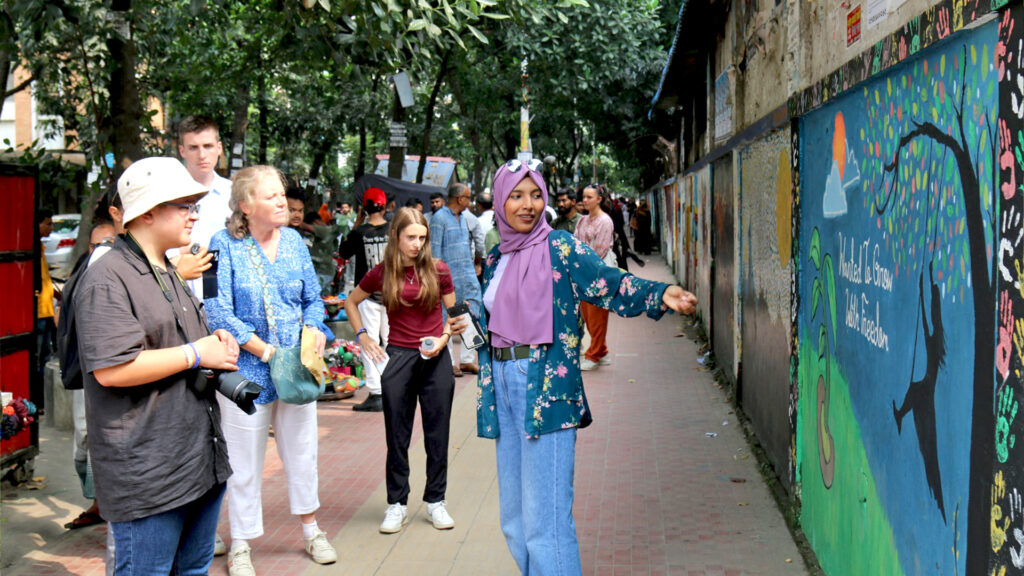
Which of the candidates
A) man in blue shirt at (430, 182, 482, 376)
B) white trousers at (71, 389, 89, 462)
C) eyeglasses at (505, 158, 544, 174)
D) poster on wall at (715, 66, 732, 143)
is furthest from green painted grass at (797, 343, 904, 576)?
poster on wall at (715, 66, 732, 143)

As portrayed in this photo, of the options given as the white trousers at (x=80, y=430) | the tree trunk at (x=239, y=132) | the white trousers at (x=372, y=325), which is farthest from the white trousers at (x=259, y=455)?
the tree trunk at (x=239, y=132)

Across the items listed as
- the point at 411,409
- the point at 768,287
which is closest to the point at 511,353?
the point at 411,409

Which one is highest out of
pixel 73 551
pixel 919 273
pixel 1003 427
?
pixel 919 273

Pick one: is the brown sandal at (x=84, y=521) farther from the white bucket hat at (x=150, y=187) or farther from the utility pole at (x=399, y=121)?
the utility pole at (x=399, y=121)

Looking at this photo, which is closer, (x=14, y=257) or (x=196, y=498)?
(x=196, y=498)

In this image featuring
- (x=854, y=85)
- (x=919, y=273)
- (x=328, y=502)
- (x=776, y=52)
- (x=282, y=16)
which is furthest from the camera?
(x=282, y=16)

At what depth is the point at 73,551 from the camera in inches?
212

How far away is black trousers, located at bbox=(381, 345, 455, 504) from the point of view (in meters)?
5.66

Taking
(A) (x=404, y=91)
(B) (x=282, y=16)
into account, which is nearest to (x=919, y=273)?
(B) (x=282, y=16)

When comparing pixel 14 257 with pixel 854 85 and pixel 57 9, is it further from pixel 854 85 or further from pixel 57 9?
pixel 854 85

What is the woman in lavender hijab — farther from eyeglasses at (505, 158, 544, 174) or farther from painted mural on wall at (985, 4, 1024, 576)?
painted mural on wall at (985, 4, 1024, 576)

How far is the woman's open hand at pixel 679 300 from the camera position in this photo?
11.6 ft

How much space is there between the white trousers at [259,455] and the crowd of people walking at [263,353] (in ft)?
0.04

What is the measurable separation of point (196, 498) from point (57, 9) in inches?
174
